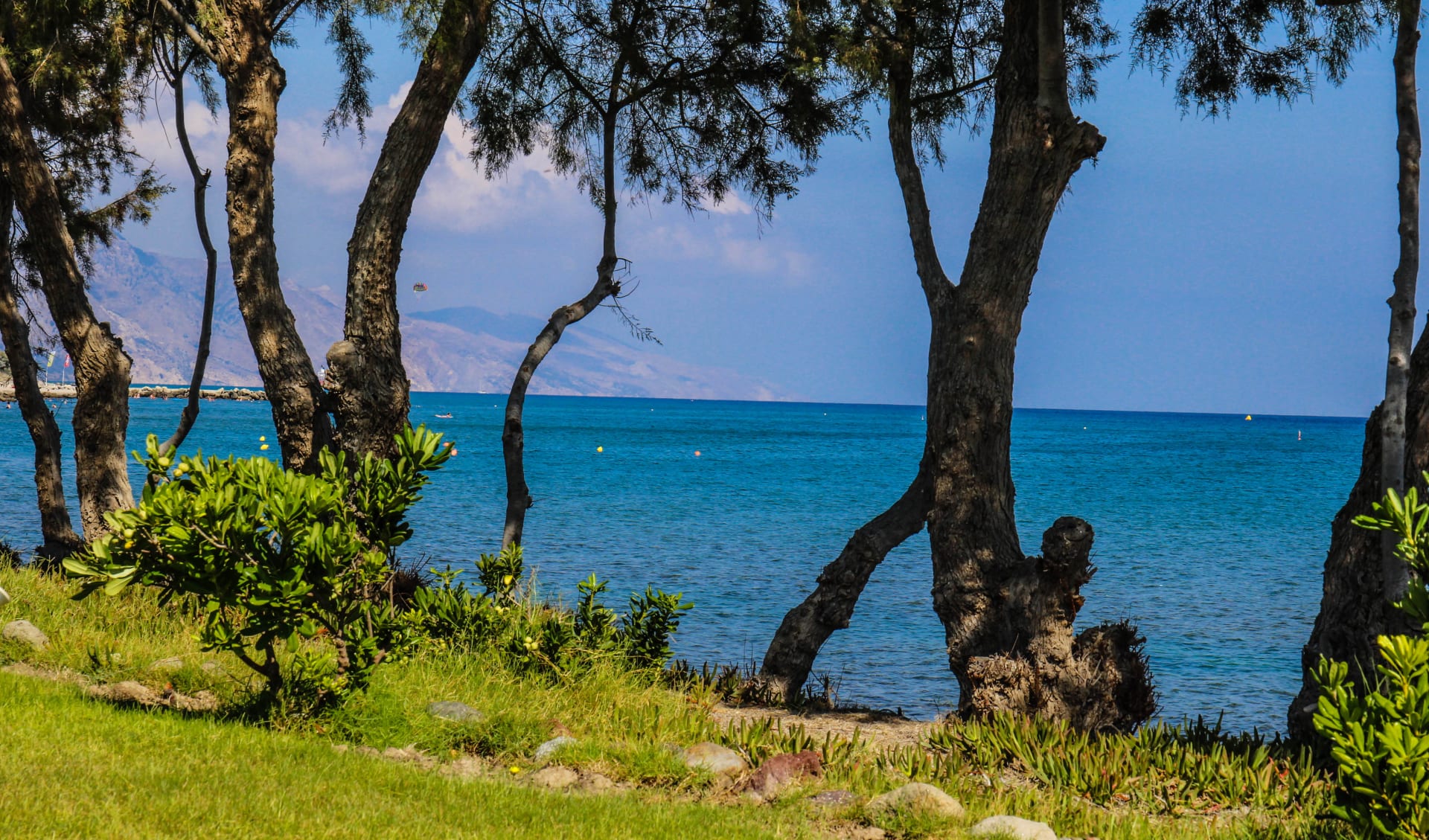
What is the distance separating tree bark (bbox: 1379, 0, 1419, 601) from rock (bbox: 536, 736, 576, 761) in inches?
190

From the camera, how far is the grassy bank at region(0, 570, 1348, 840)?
4.72 m

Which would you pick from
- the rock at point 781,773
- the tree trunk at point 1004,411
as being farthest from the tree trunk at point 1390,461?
the rock at point 781,773

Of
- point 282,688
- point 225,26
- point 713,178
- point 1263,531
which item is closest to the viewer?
point 282,688

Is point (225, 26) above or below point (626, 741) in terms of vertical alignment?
above

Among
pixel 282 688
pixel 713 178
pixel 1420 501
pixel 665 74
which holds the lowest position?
pixel 282 688

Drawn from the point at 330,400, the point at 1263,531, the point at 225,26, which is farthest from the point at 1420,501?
the point at 1263,531

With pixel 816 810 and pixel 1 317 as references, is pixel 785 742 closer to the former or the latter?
pixel 816 810

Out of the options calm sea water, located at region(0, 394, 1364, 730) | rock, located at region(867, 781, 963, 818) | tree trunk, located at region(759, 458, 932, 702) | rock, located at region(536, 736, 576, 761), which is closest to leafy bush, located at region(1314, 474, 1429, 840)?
rock, located at region(867, 781, 963, 818)

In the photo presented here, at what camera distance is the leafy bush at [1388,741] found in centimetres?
429

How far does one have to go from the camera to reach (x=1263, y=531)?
30.3 meters

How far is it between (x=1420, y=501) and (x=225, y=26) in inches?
373

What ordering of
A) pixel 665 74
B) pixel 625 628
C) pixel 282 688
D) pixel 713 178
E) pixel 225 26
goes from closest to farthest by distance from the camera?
pixel 282 688, pixel 625 628, pixel 225 26, pixel 665 74, pixel 713 178

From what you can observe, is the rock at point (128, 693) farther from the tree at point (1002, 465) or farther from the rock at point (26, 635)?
the tree at point (1002, 465)

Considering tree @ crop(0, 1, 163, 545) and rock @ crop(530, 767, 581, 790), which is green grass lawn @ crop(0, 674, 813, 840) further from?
tree @ crop(0, 1, 163, 545)
